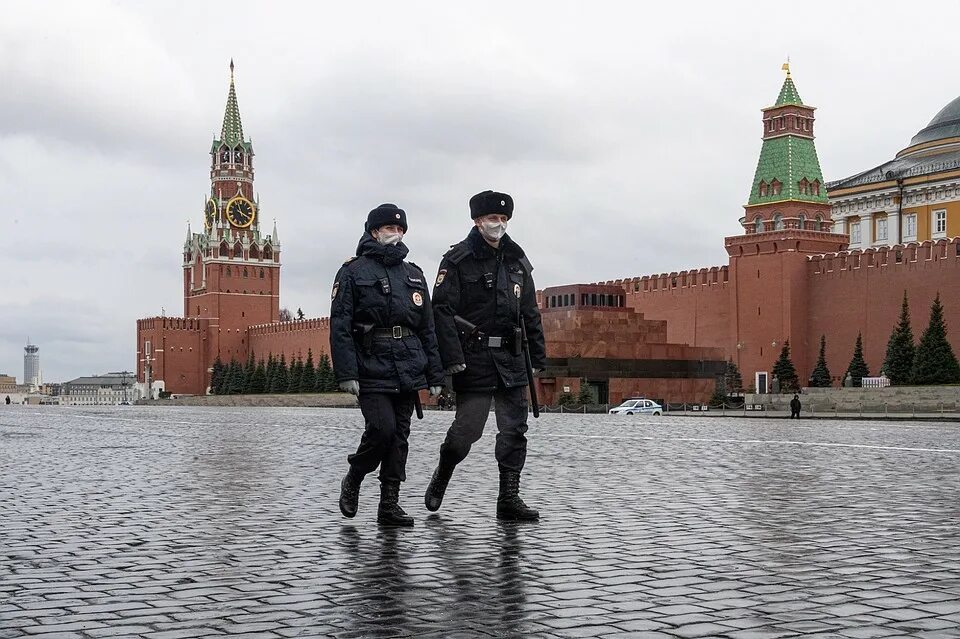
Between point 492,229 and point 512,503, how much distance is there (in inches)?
45.7

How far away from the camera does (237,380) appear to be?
253 ft

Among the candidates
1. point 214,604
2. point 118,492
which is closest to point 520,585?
point 214,604

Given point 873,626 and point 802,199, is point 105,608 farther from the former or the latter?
point 802,199

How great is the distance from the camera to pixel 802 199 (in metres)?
41.8

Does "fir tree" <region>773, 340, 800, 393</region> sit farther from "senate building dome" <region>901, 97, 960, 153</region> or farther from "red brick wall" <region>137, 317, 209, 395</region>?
"red brick wall" <region>137, 317, 209, 395</region>

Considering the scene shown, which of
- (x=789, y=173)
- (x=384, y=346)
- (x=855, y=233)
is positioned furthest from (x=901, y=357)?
(x=384, y=346)

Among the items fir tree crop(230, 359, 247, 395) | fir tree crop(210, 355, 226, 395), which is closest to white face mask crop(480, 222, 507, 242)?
fir tree crop(230, 359, 247, 395)

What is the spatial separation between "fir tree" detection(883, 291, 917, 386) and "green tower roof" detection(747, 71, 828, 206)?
347 inches

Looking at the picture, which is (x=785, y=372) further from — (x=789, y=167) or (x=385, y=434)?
(x=385, y=434)

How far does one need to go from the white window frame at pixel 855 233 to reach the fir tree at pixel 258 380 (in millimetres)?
34853

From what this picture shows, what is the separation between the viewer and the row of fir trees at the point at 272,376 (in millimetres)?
64338

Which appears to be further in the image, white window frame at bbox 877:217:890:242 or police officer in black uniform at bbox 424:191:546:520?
white window frame at bbox 877:217:890:242

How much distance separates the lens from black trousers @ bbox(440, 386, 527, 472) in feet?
17.9

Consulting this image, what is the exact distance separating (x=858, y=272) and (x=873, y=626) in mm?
37941
